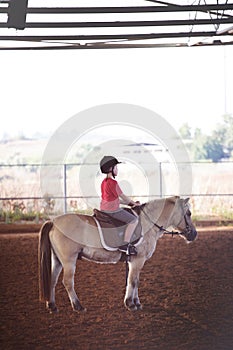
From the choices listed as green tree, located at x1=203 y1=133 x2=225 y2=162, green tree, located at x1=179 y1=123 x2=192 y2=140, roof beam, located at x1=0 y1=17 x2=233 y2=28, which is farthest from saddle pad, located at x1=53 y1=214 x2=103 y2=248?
roof beam, located at x1=0 y1=17 x2=233 y2=28

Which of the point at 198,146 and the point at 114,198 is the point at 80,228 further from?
the point at 198,146

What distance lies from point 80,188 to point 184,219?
89cm

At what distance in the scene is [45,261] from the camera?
597 cm

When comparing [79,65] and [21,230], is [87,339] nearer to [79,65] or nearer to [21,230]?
[21,230]

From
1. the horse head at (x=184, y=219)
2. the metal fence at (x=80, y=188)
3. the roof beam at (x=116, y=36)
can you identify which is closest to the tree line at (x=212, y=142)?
the metal fence at (x=80, y=188)

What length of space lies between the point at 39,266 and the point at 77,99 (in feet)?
4.59

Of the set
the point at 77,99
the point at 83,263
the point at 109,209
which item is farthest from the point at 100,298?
the point at 77,99

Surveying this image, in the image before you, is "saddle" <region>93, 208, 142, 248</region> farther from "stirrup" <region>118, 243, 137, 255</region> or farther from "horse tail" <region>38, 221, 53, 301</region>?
"horse tail" <region>38, 221, 53, 301</region>

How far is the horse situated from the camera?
5.94 m

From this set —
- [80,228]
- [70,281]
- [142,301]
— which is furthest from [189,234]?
[70,281]

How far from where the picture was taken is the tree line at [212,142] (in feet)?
20.5

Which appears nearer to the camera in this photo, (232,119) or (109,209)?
(109,209)

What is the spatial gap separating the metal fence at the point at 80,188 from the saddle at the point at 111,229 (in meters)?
0.16

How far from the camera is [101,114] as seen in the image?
612 centimetres
